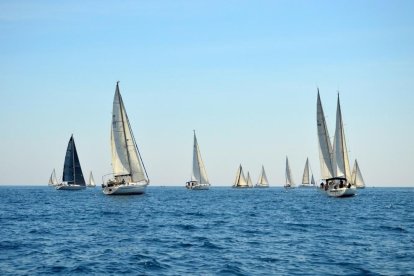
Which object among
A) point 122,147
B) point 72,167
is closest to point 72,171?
point 72,167

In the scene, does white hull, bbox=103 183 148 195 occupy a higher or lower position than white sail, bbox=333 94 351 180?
lower

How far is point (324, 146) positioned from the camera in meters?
82.0

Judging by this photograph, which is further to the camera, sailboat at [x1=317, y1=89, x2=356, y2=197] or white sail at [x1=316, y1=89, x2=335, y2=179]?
white sail at [x1=316, y1=89, x2=335, y2=179]

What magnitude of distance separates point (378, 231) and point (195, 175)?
354 ft

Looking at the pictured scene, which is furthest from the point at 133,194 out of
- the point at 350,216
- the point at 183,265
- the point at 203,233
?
the point at 183,265

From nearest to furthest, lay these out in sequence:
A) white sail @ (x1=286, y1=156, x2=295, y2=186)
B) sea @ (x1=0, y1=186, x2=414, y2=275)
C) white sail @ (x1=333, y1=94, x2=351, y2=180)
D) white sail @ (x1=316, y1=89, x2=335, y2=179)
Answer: sea @ (x1=0, y1=186, x2=414, y2=275)
white sail @ (x1=333, y1=94, x2=351, y2=180)
white sail @ (x1=316, y1=89, x2=335, y2=179)
white sail @ (x1=286, y1=156, x2=295, y2=186)

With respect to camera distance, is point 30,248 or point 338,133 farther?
point 338,133

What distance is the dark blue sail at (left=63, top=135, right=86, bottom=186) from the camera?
125 m

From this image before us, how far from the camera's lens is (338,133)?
79.6 meters

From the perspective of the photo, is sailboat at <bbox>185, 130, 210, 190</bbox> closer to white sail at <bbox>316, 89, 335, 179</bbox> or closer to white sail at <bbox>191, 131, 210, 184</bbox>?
white sail at <bbox>191, 131, 210, 184</bbox>

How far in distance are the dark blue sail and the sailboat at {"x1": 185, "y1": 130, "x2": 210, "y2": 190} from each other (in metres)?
31.1

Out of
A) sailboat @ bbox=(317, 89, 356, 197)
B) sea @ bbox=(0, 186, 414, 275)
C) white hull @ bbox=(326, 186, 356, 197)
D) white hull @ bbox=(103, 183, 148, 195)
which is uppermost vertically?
sailboat @ bbox=(317, 89, 356, 197)

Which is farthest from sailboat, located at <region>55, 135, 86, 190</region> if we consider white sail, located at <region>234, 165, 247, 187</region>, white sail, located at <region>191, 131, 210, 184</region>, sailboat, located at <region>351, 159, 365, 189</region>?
sailboat, located at <region>351, 159, 365, 189</region>

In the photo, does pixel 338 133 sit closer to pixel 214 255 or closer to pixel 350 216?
pixel 350 216
